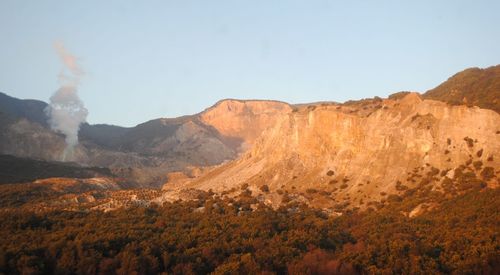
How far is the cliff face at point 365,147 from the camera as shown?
51375mm

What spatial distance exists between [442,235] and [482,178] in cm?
1564

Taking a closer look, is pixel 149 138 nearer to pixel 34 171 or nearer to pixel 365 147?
pixel 34 171

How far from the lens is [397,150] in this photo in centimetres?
5656

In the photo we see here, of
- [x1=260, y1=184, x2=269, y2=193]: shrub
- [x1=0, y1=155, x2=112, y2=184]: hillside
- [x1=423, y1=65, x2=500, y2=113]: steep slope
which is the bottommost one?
[x1=260, y1=184, x2=269, y2=193]: shrub

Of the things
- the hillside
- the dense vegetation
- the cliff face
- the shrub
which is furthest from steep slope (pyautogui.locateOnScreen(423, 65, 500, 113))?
the hillside

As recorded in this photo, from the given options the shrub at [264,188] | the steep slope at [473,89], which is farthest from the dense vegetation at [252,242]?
the steep slope at [473,89]

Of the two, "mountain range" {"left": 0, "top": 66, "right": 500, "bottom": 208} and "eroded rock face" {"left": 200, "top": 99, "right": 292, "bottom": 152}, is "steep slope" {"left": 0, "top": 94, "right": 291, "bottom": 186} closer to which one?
"eroded rock face" {"left": 200, "top": 99, "right": 292, "bottom": 152}

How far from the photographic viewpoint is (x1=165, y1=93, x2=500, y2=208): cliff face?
169 feet

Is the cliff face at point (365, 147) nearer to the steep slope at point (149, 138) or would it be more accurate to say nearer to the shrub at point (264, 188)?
the shrub at point (264, 188)

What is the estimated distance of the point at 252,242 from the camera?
30.3 meters

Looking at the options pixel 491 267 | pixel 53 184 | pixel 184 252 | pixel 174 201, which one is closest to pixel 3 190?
pixel 53 184

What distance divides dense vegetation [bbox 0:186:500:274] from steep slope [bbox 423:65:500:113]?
1840 centimetres

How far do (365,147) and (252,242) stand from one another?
33225 millimetres

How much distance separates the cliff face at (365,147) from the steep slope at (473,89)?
356 centimetres
